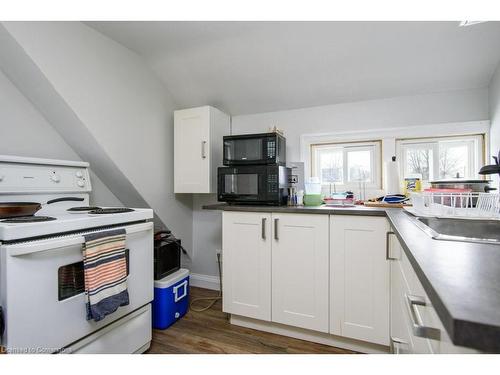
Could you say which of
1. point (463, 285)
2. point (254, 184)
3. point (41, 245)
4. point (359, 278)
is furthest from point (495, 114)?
point (41, 245)

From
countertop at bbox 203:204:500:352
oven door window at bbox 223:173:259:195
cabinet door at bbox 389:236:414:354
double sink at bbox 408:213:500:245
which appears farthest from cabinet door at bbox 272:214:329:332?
countertop at bbox 203:204:500:352

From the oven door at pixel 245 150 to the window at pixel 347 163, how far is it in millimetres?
689

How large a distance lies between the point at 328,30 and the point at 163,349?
2.39 meters

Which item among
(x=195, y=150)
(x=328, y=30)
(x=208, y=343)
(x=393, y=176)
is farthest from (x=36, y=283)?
(x=393, y=176)

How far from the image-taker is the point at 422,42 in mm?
1654

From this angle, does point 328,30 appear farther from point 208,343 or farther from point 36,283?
point 208,343

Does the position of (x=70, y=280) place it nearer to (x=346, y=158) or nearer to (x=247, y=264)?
(x=247, y=264)

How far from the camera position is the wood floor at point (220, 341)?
1.65 m

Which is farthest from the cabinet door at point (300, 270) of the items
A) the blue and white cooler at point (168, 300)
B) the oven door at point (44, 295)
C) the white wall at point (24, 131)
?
the white wall at point (24, 131)

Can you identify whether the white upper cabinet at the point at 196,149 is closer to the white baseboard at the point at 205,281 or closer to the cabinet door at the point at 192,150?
the cabinet door at the point at 192,150

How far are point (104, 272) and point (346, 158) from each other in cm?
210

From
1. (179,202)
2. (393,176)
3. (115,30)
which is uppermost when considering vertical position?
(115,30)

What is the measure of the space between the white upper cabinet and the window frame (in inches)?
37.5

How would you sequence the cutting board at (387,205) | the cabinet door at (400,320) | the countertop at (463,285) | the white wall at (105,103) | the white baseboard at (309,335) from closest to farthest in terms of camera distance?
the countertop at (463,285)
the cabinet door at (400,320)
the white wall at (105,103)
the white baseboard at (309,335)
the cutting board at (387,205)
